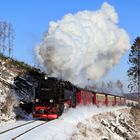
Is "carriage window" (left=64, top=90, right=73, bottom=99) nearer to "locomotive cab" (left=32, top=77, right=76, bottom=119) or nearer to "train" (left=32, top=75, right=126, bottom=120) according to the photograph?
"train" (left=32, top=75, right=126, bottom=120)

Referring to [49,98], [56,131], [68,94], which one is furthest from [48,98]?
[56,131]

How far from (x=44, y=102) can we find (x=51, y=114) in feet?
3.33

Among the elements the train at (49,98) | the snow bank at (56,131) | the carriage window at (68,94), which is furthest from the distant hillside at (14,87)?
the snow bank at (56,131)

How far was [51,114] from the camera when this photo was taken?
27859mm

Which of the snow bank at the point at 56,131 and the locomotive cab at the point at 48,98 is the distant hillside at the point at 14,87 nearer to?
the locomotive cab at the point at 48,98

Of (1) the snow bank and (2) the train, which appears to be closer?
(1) the snow bank

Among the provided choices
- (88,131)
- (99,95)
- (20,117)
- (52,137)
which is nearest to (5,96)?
(20,117)

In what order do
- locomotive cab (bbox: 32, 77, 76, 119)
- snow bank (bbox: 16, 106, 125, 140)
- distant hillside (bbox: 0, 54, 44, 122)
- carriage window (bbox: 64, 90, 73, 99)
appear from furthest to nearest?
carriage window (bbox: 64, 90, 73, 99)
distant hillside (bbox: 0, 54, 44, 122)
locomotive cab (bbox: 32, 77, 76, 119)
snow bank (bbox: 16, 106, 125, 140)

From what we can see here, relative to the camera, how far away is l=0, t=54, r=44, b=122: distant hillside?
2848 cm

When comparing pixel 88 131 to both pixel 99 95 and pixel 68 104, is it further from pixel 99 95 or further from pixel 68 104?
pixel 99 95

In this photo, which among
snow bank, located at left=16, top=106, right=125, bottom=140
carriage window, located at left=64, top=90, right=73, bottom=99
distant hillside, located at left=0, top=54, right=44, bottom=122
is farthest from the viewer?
carriage window, located at left=64, top=90, right=73, bottom=99

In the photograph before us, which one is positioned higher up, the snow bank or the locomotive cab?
the locomotive cab

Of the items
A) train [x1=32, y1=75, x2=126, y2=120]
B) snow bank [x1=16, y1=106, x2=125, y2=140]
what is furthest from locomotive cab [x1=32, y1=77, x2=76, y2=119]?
snow bank [x1=16, y1=106, x2=125, y2=140]

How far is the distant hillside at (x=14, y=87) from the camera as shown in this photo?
2848 cm
